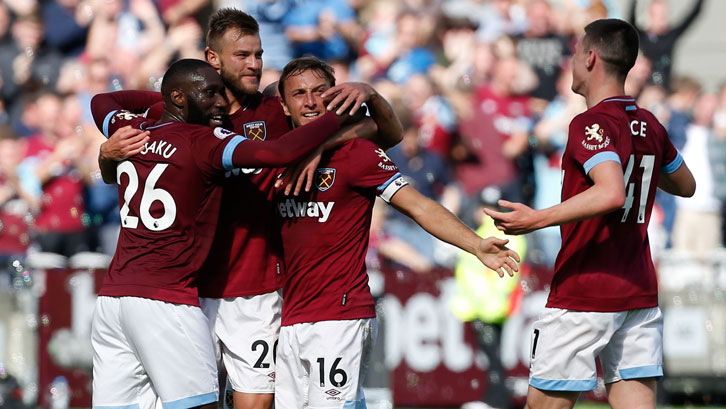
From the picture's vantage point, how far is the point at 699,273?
9.60 m

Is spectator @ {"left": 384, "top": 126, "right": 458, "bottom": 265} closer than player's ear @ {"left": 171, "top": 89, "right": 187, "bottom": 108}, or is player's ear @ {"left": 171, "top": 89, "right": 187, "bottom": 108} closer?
player's ear @ {"left": 171, "top": 89, "right": 187, "bottom": 108}

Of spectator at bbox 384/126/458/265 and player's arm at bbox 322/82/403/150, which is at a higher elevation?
spectator at bbox 384/126/458/265

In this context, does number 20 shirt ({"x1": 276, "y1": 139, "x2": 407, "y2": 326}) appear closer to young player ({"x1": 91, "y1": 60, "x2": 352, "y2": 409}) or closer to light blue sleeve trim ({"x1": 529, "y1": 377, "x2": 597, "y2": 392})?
young player ({"x1": 91, "y1": 60, "x2": 352, "y2": 409})

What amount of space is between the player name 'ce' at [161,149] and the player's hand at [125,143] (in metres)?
0.03

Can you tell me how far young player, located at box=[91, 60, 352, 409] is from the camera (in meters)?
5.01

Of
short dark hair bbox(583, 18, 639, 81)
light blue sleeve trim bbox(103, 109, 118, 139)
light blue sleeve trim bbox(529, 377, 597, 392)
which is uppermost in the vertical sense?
short dark hair bbox(583, 18, 639, 81)

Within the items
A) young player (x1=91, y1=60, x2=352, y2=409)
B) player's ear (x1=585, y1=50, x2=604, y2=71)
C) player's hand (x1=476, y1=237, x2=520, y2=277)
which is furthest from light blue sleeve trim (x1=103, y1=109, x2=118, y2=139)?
player's ear (x1=585, y1=50, x2=604, y2=71)

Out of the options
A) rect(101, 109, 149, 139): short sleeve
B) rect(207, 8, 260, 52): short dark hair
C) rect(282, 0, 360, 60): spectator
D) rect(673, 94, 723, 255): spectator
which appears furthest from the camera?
rect(282, 0, 360, 60): spectator

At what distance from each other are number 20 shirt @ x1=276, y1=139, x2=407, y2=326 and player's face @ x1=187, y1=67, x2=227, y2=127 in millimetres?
618

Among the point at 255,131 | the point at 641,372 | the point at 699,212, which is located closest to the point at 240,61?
the point at 255,131

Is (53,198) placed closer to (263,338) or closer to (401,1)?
(401,1)

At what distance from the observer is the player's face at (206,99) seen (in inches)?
203

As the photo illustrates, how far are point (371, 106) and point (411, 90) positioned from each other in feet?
20.0

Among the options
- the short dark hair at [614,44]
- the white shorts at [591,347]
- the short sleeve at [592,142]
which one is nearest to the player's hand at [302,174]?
the short sleeve at [592,142]
